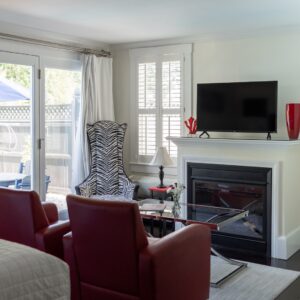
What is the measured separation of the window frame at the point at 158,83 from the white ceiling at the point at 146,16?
23cm

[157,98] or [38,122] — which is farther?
[157,98]

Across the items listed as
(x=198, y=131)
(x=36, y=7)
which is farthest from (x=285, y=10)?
(x=36, y=7)

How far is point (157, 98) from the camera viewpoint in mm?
6188

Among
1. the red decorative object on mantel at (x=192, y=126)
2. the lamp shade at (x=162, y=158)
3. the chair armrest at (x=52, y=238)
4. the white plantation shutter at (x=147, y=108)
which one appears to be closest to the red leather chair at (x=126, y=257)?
the chair armrest at (x=52, y=238)

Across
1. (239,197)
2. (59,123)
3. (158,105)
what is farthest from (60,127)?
(239,197)

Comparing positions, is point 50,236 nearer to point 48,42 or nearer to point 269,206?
point 269,206

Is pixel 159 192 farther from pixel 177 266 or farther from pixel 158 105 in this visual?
pixel 177 266

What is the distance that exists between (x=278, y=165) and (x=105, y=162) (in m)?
2.22

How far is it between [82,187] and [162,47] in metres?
2.08

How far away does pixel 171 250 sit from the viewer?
9.65 feet

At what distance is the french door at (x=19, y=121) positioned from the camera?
202 inches

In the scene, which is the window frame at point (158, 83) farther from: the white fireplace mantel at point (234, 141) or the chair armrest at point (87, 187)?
the chair armrest at point (87, 187)

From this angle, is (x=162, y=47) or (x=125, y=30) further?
(x=162, y=47)

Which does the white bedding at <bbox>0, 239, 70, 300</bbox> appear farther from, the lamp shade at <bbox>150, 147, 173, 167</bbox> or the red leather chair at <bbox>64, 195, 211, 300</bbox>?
the lamp shade at <bbox>150, 147, 173, 167</bbox>
